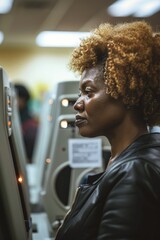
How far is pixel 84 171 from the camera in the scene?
9.06ft

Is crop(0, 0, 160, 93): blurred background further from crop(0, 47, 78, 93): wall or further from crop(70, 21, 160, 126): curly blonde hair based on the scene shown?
crop(70, 21, 160, 126): curly blonde hair

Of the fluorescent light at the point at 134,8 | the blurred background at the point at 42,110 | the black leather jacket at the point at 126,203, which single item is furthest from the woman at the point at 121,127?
the fluorescent light at the point at 134,8

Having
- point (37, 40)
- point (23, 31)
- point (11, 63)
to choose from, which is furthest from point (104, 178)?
point (11, 63)

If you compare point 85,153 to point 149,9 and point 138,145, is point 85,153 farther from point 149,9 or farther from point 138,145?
point 149,9

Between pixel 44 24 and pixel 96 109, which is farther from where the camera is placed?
pixel 44 24

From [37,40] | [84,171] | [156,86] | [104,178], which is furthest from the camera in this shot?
[37,40]

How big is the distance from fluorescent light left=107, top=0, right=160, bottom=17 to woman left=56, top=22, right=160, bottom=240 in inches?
228

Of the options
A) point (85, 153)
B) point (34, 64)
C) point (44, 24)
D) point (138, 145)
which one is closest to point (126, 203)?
point (138, 145)

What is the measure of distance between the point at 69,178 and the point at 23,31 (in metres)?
7.15

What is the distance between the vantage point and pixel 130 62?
1.40 m

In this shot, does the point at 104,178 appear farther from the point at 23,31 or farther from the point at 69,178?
the point at 23,31

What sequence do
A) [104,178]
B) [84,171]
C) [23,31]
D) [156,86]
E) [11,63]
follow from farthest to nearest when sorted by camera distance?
1. [11,63]
2. [23,31]
3. [84,171]
4. [156,86]
5. [104,178]

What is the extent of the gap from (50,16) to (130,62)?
705 centimetres

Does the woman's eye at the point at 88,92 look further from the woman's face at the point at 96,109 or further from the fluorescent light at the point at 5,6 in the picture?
the fluorescent light at the point at 5,6
